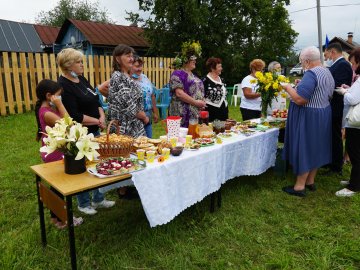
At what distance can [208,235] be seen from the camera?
264 cm

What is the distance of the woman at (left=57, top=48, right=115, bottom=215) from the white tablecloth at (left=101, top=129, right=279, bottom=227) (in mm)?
623

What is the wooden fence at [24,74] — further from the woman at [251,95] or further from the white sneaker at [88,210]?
the white sneaker at [88,210]

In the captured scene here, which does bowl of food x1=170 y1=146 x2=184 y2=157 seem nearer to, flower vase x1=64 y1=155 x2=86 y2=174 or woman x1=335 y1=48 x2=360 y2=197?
flower vase x1=64 y1=155 x2=86 y2=174

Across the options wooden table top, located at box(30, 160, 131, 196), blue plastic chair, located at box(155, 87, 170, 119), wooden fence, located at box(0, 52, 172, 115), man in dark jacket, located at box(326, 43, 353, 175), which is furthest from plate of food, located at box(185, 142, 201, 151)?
wooden fence, located at box(0, 52, 172, 115)

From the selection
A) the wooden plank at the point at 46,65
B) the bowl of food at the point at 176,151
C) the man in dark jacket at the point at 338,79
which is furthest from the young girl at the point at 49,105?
the wooden plank at the point at 46,65

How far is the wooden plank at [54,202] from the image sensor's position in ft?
6.32

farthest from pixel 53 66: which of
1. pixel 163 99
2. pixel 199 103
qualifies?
pixel 199 103

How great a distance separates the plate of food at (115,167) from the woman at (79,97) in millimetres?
721

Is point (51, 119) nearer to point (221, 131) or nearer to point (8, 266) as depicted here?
point (8, 266)

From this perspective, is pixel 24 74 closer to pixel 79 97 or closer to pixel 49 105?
pixel 79 97

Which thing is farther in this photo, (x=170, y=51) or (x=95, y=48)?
(x=95, y=48)

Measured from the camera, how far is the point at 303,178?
3424 millimetres

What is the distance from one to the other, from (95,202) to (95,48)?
13.6 m

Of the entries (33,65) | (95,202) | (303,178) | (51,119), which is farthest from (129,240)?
(33,65)
